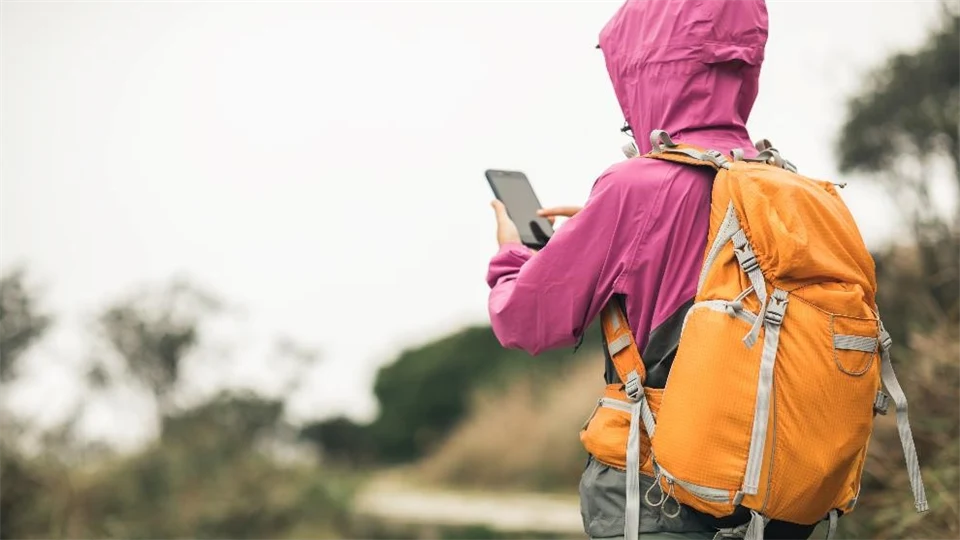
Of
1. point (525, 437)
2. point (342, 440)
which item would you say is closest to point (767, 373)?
point (525, 437)

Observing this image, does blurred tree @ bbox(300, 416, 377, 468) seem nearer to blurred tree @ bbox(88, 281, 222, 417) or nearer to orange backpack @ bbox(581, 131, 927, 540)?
blurred tree @ bbox(88, 281, 222, 417)

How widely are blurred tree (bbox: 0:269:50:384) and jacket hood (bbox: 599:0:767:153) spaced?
27.1 ft

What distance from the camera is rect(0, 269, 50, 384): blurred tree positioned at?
1035 cm

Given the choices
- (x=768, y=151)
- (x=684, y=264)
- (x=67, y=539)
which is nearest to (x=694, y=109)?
(x=768, y=151)

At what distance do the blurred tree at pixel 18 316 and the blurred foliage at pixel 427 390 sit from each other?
25.4 ft

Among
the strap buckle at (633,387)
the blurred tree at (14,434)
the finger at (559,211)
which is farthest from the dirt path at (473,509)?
the strap buckle at (633,387)

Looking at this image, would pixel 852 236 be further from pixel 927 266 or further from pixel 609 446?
pixel 927 266

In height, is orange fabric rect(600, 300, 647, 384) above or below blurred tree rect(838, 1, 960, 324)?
above

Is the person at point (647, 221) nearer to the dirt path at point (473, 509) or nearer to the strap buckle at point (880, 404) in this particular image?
the strap buckle at point (880, 404)

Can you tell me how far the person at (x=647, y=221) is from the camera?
9.37ft

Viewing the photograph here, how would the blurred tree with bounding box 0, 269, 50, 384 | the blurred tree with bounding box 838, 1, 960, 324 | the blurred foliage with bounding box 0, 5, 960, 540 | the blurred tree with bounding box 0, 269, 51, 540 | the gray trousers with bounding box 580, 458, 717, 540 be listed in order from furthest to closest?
the blurred tree with bounding box 0, 269, 50, 384
the blurred tree with bounding box 0, 269, 51, 540
the blurred tree with bounding box 838, 1, 960, 324
the blurred foliage with bounding box 0, 5, 960, 540
the gray trousers with bounding box 580, 458, 717, 540

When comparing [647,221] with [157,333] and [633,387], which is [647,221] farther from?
[157,333]

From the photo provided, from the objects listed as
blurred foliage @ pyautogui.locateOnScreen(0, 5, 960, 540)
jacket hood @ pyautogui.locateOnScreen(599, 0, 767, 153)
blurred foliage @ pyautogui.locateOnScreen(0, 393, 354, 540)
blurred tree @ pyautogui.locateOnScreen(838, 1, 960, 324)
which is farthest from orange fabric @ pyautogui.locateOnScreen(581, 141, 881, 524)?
blurred foliage @ pyautogui.locateOnScreen(0, 393, 354, 540)

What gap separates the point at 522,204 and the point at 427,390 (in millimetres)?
15610
